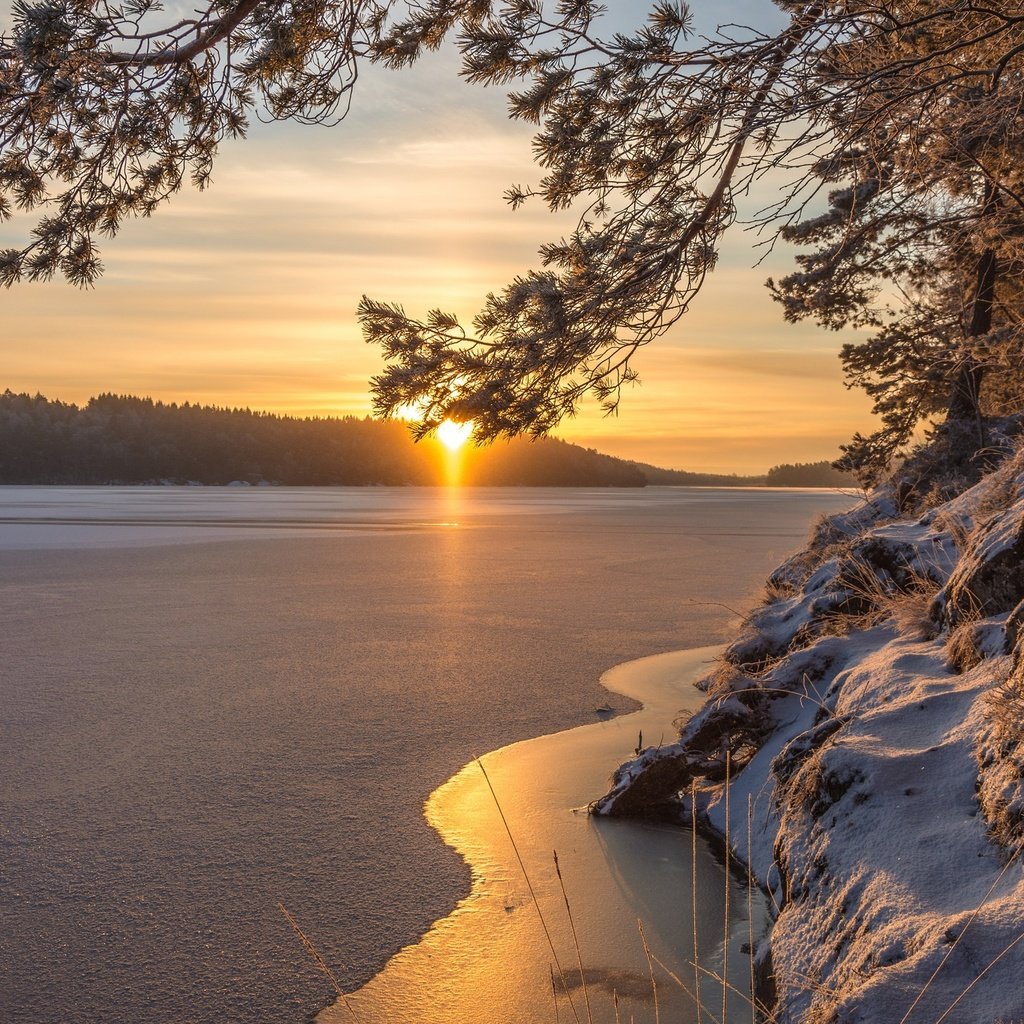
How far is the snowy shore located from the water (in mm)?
1438

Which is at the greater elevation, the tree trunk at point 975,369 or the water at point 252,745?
the tree trunk at point 975,369

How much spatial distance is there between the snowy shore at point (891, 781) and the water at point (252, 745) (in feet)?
4.72

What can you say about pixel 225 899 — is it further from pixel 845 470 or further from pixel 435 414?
pixel 845 470

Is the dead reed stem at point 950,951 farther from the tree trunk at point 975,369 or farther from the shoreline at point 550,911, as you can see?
the tree trunk at point 975,369

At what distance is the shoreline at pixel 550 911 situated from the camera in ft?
10.6

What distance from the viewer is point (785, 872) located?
11.8 feet

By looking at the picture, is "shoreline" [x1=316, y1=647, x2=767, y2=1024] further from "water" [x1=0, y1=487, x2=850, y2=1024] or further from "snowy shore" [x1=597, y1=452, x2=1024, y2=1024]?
"snowy shore" [x1=597, y1=452, x2=1024, y2=1024]

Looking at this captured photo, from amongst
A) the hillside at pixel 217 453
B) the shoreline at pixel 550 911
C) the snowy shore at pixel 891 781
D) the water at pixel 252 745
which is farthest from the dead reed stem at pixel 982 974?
the hillside at pixel 217 453

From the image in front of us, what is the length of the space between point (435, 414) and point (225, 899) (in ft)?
9.95

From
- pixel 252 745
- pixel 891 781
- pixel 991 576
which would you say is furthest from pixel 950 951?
pixel 252 745

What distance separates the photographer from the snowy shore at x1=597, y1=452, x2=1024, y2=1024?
2572 millimetres

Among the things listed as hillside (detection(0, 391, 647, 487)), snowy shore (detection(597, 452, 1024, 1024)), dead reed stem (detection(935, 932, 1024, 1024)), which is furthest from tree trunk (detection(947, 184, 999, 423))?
hillside (detection(0, 391, 647, 487))

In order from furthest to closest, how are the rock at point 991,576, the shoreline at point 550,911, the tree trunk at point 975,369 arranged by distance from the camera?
the tree trunk at point 975,369 < the rock at point 991,576 < the shoreline at point 550,911

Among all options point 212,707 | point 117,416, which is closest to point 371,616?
point 212,707
